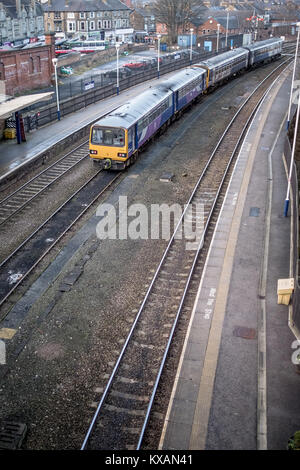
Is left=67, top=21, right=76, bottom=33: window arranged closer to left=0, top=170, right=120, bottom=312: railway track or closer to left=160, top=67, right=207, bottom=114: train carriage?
left=160, top=67, right=207, bottom=114: train carriage

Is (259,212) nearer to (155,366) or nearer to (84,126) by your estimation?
(155,366)

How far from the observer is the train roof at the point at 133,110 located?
24875 mm

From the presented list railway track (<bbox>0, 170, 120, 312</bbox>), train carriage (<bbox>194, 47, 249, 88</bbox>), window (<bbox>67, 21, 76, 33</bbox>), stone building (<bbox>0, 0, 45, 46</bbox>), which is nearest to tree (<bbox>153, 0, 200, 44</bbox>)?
window (<bbox>67, 21, 76, 33</bbox>)

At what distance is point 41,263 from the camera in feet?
56.5

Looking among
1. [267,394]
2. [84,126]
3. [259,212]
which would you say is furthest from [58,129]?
[267,394]

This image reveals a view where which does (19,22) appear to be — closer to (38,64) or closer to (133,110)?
(38,64)

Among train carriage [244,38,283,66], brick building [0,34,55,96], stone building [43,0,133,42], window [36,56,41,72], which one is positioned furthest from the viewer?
stone building [43,0,133,42]

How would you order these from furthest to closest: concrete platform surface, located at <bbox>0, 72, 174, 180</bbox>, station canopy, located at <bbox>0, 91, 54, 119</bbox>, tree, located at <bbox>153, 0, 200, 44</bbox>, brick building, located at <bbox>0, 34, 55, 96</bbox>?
tree, located at <bbox>153, 0, 200, 44</bbox> → brick building, located at <bbox>0, 34, 55, 96</bbox> → concrete platform surface, located at <bbox>0, 72, 174, 180</bbox> → station canopy, located at <bbox>0, 91, 54, 119</bbox>

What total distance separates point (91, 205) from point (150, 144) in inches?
410

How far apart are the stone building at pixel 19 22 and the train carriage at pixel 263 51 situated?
31.2m

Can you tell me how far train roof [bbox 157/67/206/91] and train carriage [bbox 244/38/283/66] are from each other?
18623 mm

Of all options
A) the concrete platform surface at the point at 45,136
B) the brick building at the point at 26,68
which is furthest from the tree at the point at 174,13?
the concrete platform surface at the point at 45,136

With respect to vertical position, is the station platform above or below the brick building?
below

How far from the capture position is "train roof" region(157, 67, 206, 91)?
33203 mm
